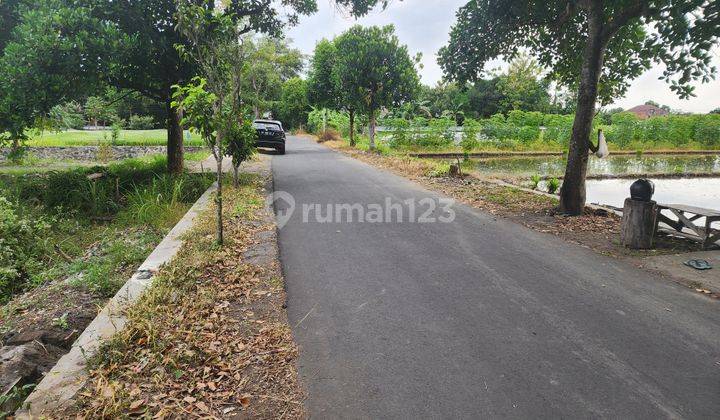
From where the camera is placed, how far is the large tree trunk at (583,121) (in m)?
6.91

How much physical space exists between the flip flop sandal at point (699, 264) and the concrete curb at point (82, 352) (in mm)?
6017

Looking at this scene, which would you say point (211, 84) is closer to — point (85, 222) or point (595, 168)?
point (85, 222)

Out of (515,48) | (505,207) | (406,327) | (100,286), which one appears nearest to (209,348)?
(406,327)

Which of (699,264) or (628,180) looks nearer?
(699,264)

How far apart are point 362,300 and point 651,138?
28.5m

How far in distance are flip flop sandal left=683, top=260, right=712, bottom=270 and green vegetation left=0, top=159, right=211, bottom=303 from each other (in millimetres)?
6628

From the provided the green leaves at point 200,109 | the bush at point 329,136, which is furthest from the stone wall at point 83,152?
the green leaves at point 200,109

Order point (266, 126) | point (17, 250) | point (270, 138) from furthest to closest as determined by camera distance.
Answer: point (266, 126), point (270, 138), point (17, 250)

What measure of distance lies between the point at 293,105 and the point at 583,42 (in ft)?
123

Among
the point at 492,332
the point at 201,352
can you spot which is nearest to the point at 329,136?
the point at 492,332

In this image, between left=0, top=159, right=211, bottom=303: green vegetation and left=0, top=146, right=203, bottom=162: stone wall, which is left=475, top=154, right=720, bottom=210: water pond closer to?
left=0, top=159, right=211, bottom=303: green vegetation

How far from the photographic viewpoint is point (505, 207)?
8125 millimetres

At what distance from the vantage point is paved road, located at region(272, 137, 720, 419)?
8.48 feet

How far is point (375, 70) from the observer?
732 inches
